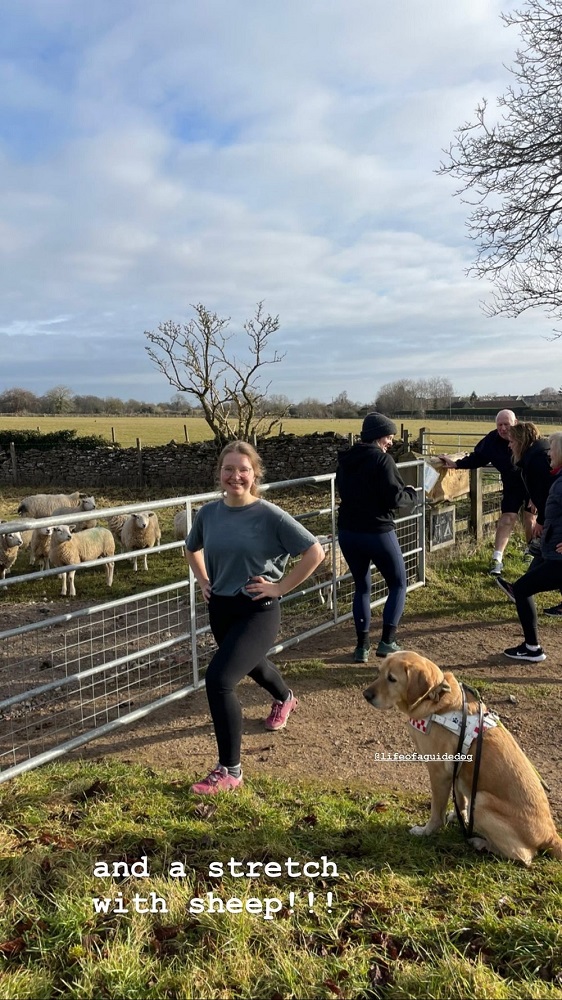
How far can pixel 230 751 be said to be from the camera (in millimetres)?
3586

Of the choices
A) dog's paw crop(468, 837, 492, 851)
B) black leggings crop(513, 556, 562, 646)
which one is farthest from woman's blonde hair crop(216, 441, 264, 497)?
black leggings crop(513, 556, 562, 646)

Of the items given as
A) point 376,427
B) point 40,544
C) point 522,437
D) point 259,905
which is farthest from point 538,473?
point 40,544

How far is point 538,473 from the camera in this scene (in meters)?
6.28

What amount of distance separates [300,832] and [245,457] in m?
2.00

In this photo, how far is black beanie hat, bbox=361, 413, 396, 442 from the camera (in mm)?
5348

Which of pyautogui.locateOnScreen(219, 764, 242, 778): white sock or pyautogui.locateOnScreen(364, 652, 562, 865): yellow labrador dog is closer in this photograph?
pyautogui.locateOnScreen(364, 652, 562, 865): yellow labrador dog

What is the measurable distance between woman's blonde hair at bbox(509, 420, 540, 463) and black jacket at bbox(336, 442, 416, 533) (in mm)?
1733

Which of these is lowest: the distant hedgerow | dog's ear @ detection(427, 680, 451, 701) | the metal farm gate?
the metal farm gate

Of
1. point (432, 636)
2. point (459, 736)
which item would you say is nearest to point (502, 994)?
point (459, 736)

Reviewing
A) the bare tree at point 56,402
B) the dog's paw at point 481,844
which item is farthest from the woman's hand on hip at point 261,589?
the bare tree at point 56,402

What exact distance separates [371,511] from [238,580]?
2.09m

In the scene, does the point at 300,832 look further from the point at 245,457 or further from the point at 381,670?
the point at 245,457

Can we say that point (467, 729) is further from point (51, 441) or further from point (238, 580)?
point (51, 441)

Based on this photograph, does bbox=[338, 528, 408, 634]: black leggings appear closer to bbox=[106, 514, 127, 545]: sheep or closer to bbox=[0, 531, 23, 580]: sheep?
bbox=[0, 531, 23, 580]: sheep
